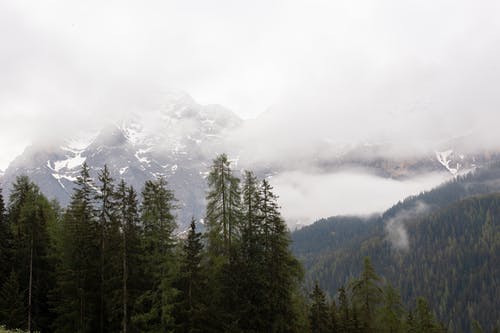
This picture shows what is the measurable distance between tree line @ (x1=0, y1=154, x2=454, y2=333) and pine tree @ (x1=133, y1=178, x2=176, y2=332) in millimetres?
79

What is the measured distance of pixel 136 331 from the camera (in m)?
34.7

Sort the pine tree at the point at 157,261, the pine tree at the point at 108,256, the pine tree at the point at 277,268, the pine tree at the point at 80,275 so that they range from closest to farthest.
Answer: the pine tree at the point at 157,261 → the pine tree at the point at 277,268 → the pine tree at the point at 108,256 → the pine tree at the point at 80,275

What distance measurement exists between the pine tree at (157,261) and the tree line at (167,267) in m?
0.08

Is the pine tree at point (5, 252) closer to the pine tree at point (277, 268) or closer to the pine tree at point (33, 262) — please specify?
the pine tree at point (33, 262)

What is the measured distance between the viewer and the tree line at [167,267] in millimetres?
33719

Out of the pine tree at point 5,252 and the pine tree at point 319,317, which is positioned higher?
the pine tree at point 5,252

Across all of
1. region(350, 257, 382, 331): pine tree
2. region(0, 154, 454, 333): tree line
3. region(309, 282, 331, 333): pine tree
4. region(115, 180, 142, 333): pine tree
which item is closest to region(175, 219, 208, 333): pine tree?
region(0, 154, 454, 333): tree line

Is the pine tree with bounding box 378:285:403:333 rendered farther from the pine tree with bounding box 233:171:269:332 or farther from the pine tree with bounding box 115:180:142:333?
the pine tree with bounding box 115:180:142:333

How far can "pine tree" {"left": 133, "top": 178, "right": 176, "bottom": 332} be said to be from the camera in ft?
109

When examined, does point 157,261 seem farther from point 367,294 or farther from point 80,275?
point 367,294

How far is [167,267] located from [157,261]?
1239mm

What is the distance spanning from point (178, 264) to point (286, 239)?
877 centimetres

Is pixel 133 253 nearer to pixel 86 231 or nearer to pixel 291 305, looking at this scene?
pixel 86 231

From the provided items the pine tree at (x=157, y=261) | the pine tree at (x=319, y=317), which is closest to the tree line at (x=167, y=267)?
the pine tree at (x=157, y=261)
